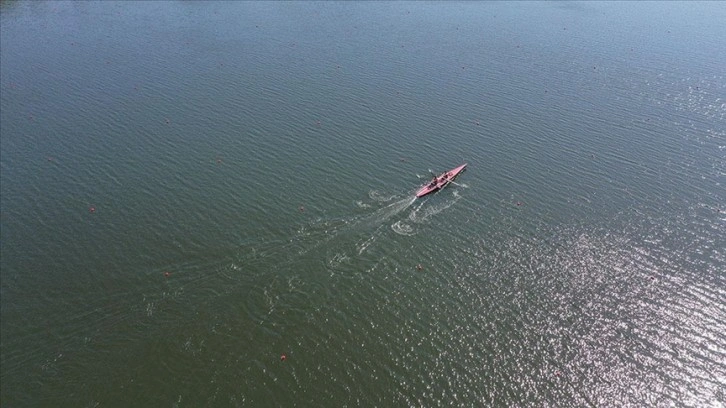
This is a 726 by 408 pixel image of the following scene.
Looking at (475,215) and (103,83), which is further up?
(103,83)

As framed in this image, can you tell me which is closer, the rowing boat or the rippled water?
the rippled water

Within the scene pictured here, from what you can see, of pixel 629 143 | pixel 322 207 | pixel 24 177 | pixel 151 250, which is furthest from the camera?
pixel 629 143

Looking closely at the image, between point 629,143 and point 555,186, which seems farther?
point 629,143

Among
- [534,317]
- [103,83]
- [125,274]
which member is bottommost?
[534,317]

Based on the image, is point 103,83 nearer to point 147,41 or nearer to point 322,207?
point 147,41

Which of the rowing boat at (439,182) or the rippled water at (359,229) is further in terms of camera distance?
the rowing boat at (439,182)

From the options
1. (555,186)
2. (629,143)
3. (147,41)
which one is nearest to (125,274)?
(555,186)
